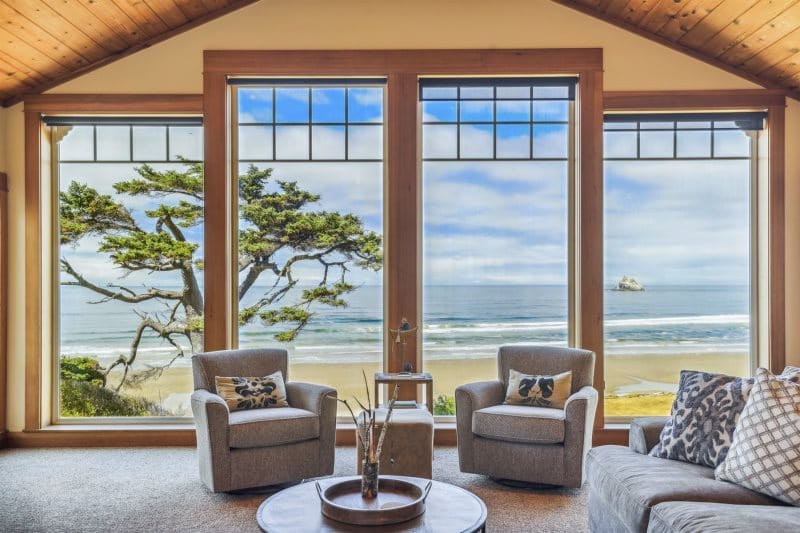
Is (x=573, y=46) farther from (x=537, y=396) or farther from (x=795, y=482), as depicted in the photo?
(x=795, y=482)

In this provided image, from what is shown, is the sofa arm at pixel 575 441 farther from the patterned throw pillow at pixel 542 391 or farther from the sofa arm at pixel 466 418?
the sofa arm at pixel 466 418

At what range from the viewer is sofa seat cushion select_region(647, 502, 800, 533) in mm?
2050

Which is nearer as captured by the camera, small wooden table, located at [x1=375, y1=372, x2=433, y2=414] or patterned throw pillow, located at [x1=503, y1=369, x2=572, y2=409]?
patterned throw pillow, located at [x1=503, y1=369, x2=572, y2=409]

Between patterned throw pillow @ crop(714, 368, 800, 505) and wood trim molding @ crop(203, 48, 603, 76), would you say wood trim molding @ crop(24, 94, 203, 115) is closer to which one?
wood trim molding @ crop(203, 48, 603, 76)

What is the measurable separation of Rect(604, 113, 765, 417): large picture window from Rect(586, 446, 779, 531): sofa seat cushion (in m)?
2.40

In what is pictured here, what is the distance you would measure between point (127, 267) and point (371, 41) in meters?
2.75

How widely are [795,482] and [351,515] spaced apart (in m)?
1.66

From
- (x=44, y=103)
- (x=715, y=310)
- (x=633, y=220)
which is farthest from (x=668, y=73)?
(x=44, y=103)

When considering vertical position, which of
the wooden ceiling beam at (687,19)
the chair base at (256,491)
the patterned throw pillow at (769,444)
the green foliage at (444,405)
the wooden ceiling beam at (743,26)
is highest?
the wooden ceiling beam at (687,19)

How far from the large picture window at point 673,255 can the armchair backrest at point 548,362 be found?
38.5 inches

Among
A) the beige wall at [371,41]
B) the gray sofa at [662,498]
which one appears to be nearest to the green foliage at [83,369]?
the beige wall at [371,41]

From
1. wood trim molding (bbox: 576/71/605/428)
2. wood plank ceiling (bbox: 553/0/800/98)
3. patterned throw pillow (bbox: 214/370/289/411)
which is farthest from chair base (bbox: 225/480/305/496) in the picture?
wood plank ceiling (bbox: 553/0/800/98)

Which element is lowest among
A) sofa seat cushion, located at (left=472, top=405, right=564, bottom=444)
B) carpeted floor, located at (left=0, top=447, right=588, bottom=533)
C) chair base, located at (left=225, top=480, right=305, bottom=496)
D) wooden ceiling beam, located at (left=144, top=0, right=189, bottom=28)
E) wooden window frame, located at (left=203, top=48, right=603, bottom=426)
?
carpeted floor, located at (left=0, top=447, right=588, bottom=533)

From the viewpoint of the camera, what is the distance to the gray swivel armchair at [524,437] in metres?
3.79
